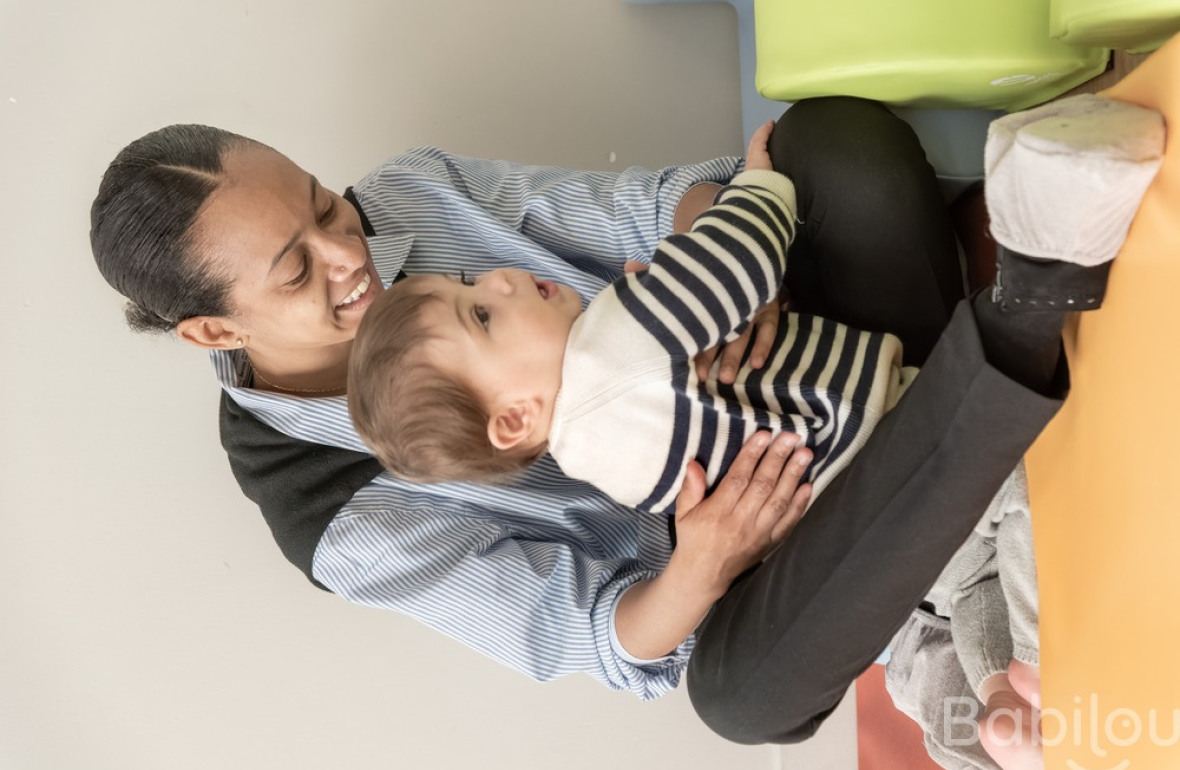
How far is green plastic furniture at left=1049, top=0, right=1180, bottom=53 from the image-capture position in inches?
24.6

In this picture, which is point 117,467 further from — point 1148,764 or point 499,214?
point 1148,764

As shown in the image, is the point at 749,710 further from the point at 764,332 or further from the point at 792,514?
the point at 764,332

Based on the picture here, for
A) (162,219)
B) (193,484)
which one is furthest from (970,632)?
(193,484)

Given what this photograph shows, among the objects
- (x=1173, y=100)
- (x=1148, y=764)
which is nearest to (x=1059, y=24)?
(x=1173, y=100)

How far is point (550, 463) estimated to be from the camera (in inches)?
45.7

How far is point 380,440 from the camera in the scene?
2.97ft

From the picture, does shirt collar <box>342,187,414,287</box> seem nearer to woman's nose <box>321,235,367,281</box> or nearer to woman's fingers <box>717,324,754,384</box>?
woman's nose <box>321,235,367,281</box>

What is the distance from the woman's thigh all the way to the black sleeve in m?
0.59

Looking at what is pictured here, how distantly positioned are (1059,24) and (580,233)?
0.63 m

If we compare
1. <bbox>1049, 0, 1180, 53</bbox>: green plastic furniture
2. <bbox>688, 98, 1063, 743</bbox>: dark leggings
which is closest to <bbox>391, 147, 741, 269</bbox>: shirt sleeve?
<bbox>688, 98, 1063, 743</bbox>: dark leggings

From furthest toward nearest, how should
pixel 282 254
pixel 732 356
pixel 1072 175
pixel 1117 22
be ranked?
pixel 282 254
pixel 732 356
pixel 1117 22
pixel 1072 175

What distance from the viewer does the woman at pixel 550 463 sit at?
0.81 m

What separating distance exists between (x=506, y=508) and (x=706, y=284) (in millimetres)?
454

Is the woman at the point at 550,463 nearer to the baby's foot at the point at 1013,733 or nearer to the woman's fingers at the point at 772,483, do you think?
the woman's fingers at the point at 772,483
